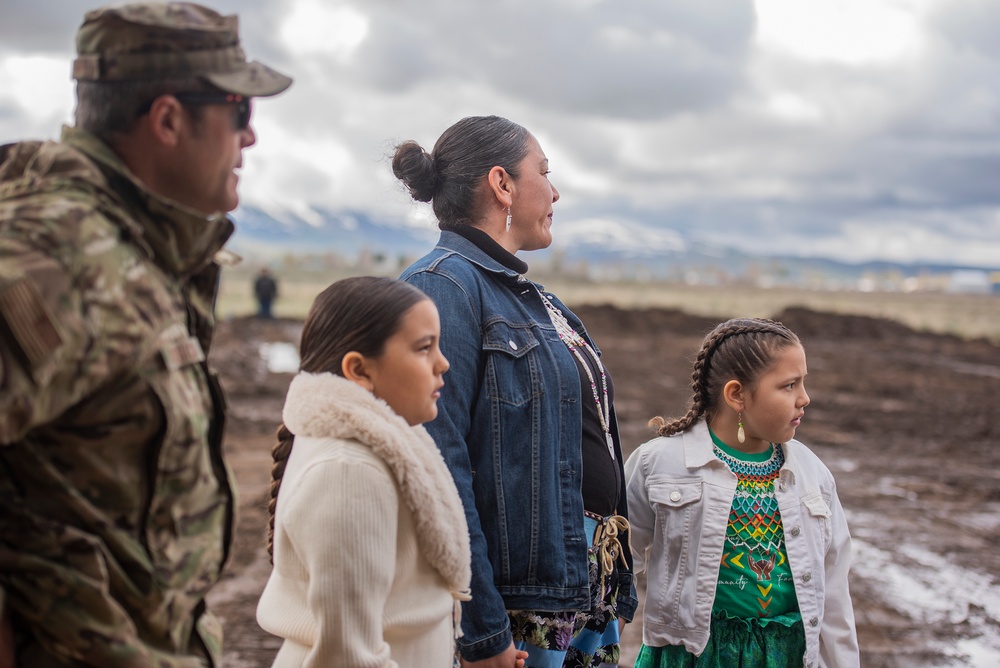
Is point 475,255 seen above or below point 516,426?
above

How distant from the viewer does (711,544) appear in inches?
110

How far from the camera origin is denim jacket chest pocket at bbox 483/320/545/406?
2.46 meters

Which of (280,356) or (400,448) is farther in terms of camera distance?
(280,356)

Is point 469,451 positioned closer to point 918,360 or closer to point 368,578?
point 368,578

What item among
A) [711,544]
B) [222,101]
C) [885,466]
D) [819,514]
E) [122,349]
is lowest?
[885,466]

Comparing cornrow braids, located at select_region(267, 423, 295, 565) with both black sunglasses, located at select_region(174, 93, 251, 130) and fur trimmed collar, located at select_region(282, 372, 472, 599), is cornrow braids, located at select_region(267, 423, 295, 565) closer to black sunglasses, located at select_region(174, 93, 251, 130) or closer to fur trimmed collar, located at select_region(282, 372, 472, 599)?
fur trimmed collar, located at select_region(282, 372, 472, 599)

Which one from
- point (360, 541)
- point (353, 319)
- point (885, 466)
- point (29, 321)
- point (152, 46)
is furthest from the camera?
point (885, 466)

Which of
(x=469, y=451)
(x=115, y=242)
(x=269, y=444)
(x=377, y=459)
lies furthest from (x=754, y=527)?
(x=269, y=444)

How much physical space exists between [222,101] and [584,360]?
4.68 feet

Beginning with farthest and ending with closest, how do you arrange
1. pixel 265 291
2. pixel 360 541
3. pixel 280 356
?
pixel 265 291, pixel 280 356, pixel 360 541

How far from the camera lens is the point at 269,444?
10.3m

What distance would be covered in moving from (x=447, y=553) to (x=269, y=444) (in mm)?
8745

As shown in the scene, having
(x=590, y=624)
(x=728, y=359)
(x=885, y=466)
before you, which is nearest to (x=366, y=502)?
(x=590, y=624)

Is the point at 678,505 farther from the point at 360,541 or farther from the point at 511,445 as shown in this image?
the point at 360,541
